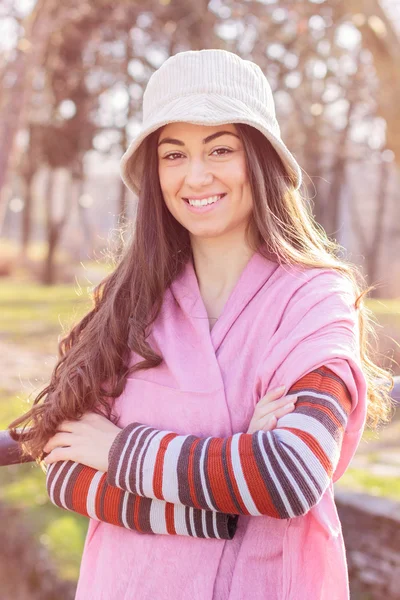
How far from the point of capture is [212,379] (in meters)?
1.55

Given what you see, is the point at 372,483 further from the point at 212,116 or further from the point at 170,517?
the point at 212,116

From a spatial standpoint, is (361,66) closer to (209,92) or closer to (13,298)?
(13,298)

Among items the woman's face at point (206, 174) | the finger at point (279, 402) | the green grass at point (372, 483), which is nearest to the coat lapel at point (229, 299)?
the woman's face at point (206, 174)

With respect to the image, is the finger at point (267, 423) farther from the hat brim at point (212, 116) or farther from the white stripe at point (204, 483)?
the hat brim at point (212, 116)

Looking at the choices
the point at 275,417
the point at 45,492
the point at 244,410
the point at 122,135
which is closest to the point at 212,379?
the point at 244,410

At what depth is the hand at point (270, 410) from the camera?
1.39m

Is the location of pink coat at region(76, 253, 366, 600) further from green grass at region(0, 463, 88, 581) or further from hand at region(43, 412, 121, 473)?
green grass at region(0, 463, 88, 581)

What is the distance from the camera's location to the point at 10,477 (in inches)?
239

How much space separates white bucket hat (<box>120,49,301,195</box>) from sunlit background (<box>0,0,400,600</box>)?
1.58 ft

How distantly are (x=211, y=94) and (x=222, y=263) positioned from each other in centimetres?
41

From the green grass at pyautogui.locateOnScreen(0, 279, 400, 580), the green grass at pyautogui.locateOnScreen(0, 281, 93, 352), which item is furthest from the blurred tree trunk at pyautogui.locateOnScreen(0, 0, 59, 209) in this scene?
the green grass at pyautogui.locateOnScreen(0, 281, 93, 352)

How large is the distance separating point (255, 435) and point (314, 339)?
229 mm

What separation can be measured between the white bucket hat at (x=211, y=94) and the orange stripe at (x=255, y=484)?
0.71m

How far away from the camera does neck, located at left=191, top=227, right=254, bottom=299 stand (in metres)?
1.80
